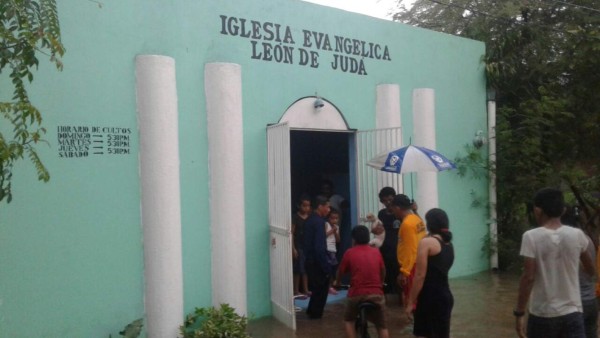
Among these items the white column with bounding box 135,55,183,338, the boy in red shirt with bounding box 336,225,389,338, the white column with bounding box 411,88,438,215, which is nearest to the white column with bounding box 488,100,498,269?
the white column with bounding box 411,88,438,215

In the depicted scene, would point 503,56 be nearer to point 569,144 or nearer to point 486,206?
point 569,144

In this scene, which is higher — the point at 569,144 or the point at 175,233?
the point at 569,144

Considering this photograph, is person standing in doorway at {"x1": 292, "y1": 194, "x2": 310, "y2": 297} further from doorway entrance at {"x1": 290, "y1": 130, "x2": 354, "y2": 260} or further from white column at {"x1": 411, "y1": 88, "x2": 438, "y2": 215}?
white column at {"x1": 411, "y1": 88, "x2": 438, "y2": 215}

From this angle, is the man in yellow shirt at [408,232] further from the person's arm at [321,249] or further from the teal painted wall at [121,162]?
the teal painted wall at [121,162]

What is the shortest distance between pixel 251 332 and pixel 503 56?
7961 mm

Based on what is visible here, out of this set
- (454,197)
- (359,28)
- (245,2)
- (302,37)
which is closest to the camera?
(245,2)

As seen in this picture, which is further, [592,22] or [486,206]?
[592,22]

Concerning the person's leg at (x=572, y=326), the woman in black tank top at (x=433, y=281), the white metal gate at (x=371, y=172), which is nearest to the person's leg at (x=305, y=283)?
the white metal gate at (x=371, y=172)

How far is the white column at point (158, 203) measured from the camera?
6836 mm

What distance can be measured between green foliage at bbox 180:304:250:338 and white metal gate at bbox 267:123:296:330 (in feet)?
2.65

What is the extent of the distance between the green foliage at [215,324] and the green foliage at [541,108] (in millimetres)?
6454

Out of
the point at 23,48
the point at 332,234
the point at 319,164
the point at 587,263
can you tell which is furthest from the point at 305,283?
the point at 23,48

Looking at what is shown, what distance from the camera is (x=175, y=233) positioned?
695cm

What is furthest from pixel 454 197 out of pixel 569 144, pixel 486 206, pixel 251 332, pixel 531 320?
pixel 531 320
